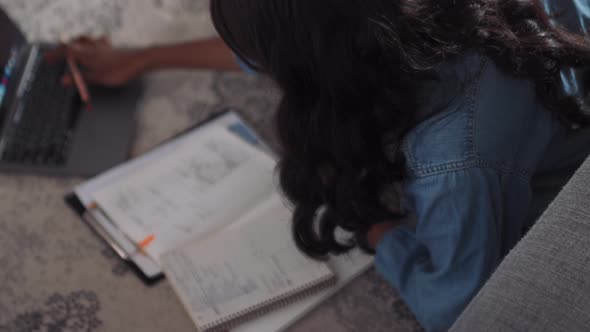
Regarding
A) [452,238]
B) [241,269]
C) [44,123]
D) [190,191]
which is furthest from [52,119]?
[452,238]

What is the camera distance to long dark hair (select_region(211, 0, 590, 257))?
0.64 m

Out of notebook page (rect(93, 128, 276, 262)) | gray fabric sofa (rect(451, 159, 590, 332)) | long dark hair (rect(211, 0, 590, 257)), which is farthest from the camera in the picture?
notebook page (rect(93, 128, 276, 262))

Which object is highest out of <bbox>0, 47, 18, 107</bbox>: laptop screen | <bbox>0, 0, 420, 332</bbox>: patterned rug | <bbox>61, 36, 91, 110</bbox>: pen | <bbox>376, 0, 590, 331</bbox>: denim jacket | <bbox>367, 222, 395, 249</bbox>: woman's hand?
<bbox>376, 0, 590, 331</bbox>: denim jacket

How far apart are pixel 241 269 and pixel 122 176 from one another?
27 centimetres

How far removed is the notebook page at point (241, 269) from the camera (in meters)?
0.81

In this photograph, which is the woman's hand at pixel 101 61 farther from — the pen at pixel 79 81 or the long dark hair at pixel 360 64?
the long dark hair at pixel 360 64

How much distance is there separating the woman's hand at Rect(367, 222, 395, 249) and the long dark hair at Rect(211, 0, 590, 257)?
0.05m

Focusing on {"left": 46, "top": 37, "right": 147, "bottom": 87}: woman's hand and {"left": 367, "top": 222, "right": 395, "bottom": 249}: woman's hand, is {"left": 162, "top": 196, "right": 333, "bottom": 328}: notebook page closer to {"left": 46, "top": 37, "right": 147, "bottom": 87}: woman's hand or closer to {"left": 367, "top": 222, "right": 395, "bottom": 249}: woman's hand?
{"left": 367, "top": 222, "right": 395, "bottom": 249}: woman's hand

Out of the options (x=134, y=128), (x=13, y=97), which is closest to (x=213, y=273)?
(x=134, y=128)

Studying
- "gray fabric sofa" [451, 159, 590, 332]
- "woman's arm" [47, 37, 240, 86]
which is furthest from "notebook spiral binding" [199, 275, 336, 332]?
"woman's arm" [47, 37, 240, 86]

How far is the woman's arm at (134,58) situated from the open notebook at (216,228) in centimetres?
12

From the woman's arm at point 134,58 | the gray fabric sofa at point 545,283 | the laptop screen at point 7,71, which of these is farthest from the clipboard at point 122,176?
the gray fabric sofa at point 545,283

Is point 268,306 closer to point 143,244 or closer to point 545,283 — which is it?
point 143,244

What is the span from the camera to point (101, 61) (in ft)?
A: 3.45
